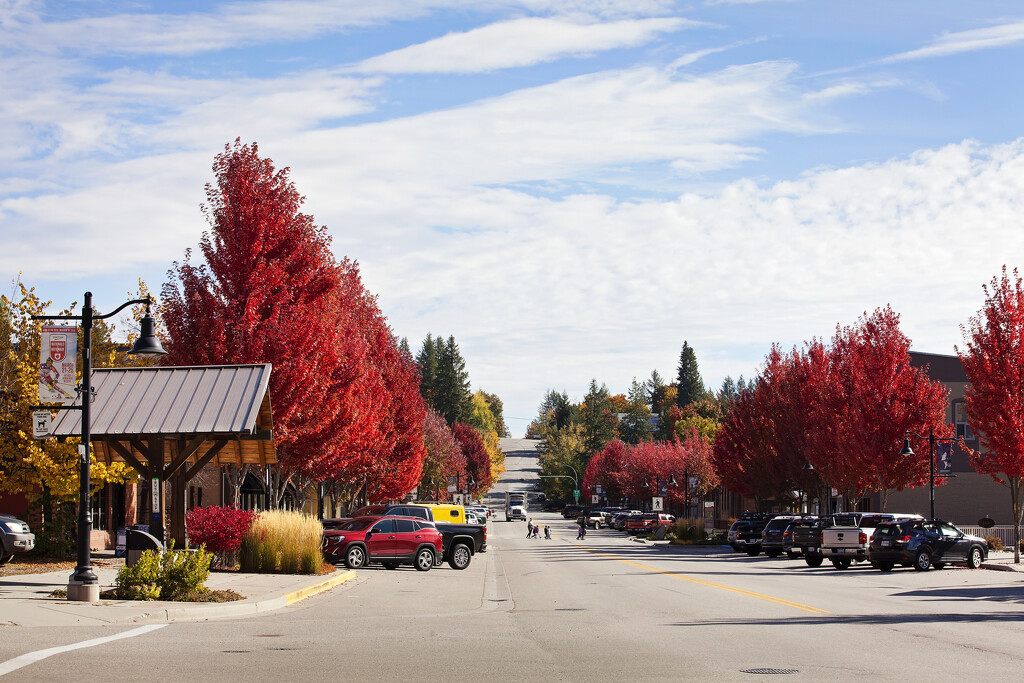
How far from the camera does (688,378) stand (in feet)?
648

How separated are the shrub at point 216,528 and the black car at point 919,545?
1891 centimetres

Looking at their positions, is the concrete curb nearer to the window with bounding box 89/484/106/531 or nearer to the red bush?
the red bush

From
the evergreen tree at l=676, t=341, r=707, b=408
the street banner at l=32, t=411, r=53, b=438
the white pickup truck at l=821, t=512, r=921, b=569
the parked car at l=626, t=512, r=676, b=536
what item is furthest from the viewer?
the evergreen tree at l=676, t=341, r=707, b=408

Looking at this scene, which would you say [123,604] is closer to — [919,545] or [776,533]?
[919,545]

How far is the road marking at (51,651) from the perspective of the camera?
1086 centimetres

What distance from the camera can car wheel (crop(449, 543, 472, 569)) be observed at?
3419 cm

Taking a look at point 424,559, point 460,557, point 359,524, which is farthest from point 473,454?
point 424,559

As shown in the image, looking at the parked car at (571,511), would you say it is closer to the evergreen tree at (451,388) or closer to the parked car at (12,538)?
the evergreen tree at (451,388)

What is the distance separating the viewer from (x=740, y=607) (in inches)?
757

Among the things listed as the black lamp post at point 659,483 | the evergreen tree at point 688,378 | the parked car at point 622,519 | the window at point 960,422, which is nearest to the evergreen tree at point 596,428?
the evergreen tree at point 688,378

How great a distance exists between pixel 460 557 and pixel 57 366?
60.9ft

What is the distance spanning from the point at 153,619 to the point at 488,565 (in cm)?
2235

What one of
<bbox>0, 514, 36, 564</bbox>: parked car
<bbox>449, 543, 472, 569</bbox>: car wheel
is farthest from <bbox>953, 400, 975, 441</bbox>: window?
<bbox>0, 514, 36, 564</bbox>: parked car

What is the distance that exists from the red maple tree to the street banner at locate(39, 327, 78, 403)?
1272 inches
